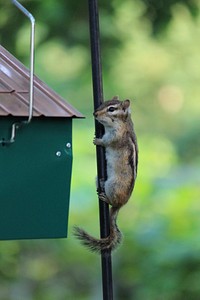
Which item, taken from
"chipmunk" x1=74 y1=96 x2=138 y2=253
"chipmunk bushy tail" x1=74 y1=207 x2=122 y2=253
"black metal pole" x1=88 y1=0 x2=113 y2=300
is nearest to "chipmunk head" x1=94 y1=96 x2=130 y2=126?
"chipmunk" x1=74 y1=96 x2=138 y2=253

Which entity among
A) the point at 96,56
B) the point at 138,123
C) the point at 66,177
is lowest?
the point at 66,177

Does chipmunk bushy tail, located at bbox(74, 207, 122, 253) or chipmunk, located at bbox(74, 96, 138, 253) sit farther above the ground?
chipmunk, located at bbox(74, 96, 138, 253)

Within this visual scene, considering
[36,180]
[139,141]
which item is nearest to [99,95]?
[36,180]

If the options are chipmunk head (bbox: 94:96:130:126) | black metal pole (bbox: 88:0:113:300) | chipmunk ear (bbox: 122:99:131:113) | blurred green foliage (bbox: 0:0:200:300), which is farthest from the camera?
blurred green foliage (bbox: 0:0:200:300)

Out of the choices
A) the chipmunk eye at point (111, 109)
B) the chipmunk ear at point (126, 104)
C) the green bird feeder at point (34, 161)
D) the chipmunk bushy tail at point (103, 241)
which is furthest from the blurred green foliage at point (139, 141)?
the green bird feeder at point (34, 161)

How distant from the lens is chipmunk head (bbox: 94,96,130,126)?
3670 mm

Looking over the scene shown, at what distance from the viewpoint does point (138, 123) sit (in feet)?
22.3

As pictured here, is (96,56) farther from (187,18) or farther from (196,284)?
(196,284)

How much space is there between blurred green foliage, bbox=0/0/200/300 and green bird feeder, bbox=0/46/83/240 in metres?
1.98

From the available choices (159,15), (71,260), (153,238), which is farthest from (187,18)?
(71,260)

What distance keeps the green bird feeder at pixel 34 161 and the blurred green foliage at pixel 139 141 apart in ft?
6.50

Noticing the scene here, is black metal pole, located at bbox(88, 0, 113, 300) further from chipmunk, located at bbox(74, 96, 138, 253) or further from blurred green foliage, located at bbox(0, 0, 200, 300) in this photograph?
blurred green foliage, located at bbox(0, 0, 200, 300)

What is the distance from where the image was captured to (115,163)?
3.81 metres

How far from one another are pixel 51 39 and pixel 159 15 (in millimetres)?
648
